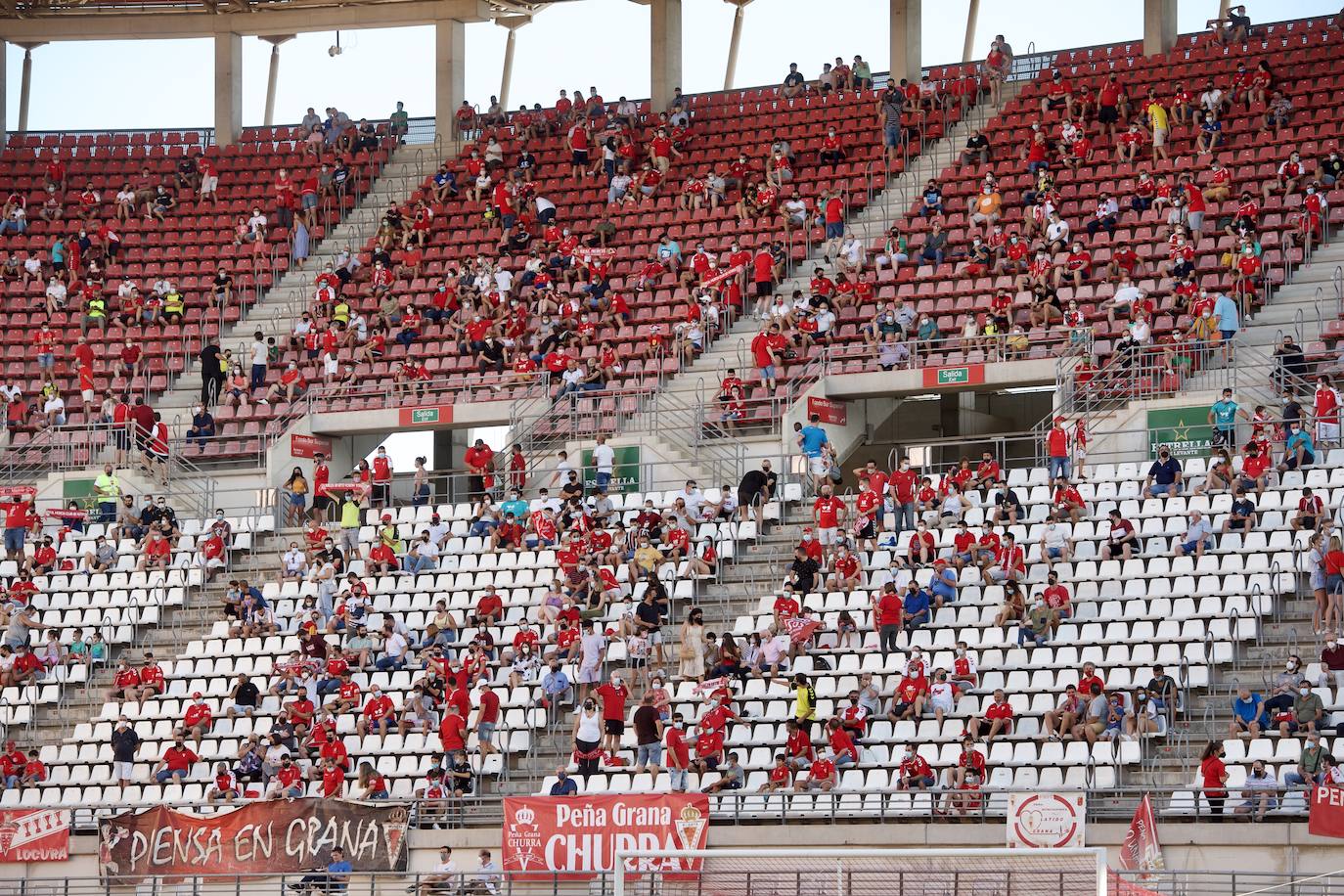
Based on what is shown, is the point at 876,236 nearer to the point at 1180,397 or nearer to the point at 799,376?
the point at 799,376

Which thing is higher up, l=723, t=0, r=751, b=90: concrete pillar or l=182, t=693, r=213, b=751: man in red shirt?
l=723, t=0, r=751, b=90: concrete pillar

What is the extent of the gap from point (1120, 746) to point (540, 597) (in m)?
8.54

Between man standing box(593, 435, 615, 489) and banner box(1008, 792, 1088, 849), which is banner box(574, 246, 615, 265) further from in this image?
banner box(1008, 792, 1088, 849)

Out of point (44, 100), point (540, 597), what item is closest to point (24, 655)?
point (540, 597)

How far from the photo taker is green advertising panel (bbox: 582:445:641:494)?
3138 cm

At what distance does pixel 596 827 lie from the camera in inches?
842

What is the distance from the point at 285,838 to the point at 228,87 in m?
23.6

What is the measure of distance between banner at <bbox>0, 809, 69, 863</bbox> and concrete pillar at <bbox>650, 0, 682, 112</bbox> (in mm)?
20551

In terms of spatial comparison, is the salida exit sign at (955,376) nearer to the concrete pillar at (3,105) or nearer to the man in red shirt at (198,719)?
the man in red shirt at (198,719)

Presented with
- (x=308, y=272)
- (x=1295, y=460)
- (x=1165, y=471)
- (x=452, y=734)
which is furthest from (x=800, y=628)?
(x=308, y=272)

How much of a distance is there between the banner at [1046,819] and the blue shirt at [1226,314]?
1063 centimetres

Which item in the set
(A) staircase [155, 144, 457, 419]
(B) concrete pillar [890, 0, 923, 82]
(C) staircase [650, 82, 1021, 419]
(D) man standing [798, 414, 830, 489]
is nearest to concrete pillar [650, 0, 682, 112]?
(A) staircase [155, 144, 457, 419]

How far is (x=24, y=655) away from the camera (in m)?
28.8

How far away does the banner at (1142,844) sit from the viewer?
18.5m
